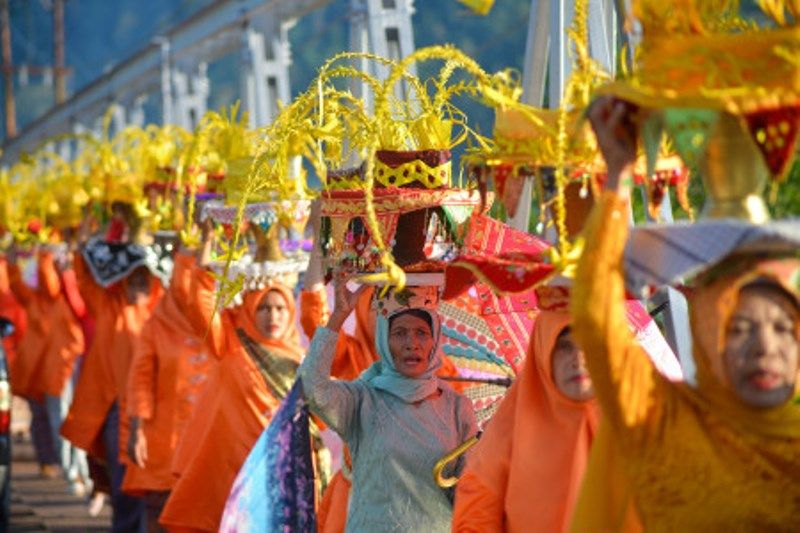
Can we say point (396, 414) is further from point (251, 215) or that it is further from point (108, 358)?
point (108, 358)

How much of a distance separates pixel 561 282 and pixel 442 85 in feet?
6.62

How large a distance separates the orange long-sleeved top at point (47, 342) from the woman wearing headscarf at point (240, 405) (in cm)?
615

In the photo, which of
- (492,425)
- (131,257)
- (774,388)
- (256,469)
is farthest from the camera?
(131,257)

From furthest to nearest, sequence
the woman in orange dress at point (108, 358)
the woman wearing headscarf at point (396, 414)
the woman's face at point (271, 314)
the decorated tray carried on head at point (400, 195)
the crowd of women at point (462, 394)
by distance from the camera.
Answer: the woman in orange dress at point (108, 358) → the woman's face at point (271, 314) → the decorated tray carried on head at point (400, 195) → the woman wearing headscarf at point (396, 414) → the crowd of women at point (462, 394)

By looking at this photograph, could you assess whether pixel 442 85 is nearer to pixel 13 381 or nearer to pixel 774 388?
pixel 774 388

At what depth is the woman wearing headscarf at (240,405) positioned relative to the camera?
28.7ft

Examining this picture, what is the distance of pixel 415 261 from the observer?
6.60m

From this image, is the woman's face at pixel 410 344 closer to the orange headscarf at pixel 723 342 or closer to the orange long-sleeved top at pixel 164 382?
the orange headscarf at pixel 723 342

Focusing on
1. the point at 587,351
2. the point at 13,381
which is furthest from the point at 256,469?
the point at 13,381

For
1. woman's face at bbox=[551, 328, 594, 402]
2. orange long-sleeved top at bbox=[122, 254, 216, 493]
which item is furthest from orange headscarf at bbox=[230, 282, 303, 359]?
woman's face at bbox=[551, 328, 594, 402]

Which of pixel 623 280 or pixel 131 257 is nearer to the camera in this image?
pixel 623 280

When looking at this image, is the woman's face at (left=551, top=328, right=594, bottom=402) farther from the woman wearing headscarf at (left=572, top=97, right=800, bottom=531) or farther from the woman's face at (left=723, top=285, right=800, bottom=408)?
the woman's face at (left=723, top=285, right=800, bottom=408)

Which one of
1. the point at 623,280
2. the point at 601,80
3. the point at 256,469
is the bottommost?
the point at 256,469

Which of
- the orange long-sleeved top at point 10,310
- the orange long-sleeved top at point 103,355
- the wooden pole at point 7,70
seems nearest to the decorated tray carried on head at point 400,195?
the orange long-sleeved top at point 103,355
